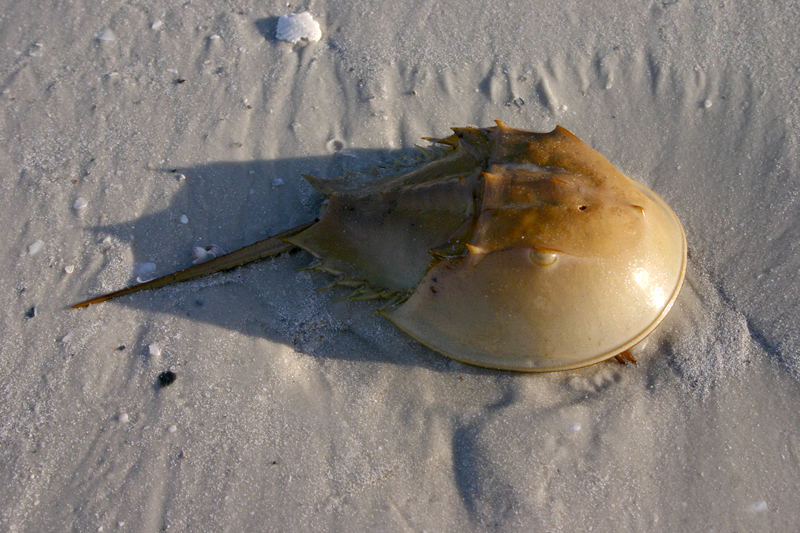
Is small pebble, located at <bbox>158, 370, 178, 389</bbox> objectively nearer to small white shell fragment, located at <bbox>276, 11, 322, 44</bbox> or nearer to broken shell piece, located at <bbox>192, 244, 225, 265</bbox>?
broken shell piece, located at <bbox>192, 244, 225, 265</bbox>

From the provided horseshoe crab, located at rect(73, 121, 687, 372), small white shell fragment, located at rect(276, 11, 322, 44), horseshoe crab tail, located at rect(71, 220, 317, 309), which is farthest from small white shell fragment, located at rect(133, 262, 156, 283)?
small white shell fragment, located at rect(276, 11, 322, 44)

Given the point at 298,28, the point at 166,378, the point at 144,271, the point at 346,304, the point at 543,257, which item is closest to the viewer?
the point at 543,257

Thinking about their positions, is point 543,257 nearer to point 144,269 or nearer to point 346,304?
point 346,304

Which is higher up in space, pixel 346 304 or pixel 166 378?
pixel 346 304

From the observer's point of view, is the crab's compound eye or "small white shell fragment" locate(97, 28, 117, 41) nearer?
the crab's compound eye

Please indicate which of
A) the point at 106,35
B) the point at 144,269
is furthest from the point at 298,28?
the point at 144,269

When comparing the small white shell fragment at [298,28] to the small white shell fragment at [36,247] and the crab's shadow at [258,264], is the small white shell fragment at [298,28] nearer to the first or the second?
the crab's shadow at [258,264]

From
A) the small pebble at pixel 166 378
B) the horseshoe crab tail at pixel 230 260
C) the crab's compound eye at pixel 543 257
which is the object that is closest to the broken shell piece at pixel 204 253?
the horseshoe crab tail at pixel 230 260
